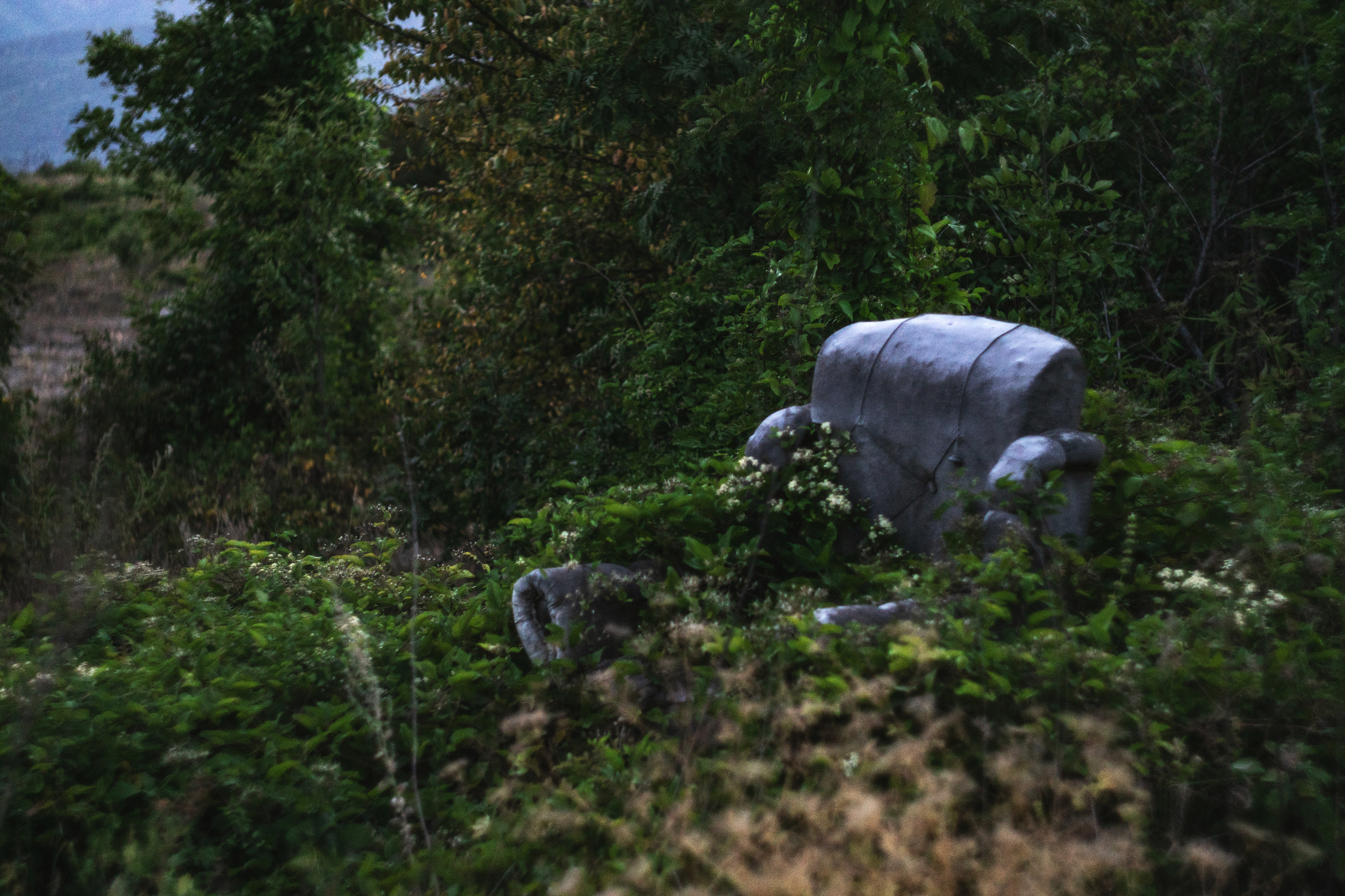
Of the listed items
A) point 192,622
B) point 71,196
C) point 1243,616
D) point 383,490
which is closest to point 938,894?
point 1243,616

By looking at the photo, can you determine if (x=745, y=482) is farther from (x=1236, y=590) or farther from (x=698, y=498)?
(x=1236, y=590)

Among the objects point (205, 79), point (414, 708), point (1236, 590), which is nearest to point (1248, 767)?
point (1236, 590)

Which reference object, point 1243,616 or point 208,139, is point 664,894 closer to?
point 1243,616

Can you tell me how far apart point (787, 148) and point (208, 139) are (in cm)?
949

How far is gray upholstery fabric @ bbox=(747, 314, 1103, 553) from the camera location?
124 inches

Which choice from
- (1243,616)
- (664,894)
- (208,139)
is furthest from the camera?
(208,139)

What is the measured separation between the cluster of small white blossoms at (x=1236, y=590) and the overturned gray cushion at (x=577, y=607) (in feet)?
5.82

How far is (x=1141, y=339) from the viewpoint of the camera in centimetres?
734

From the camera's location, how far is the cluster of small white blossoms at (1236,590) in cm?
262

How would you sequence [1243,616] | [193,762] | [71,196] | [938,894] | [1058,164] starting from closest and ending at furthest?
[938,894], [1243,616], [193,762], [1058,164], [71,196]

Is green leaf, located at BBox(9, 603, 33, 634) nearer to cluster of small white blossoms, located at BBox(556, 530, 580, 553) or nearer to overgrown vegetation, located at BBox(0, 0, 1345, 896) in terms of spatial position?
overgrown vegetation, located at BBox(0, 0, 1345, 896)

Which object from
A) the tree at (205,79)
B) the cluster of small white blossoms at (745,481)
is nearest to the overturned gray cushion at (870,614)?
the cluster of small white blossoms at (745,481)

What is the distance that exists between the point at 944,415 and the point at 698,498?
0.98m

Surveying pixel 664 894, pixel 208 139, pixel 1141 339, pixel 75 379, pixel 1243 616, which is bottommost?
pixel 664 894
